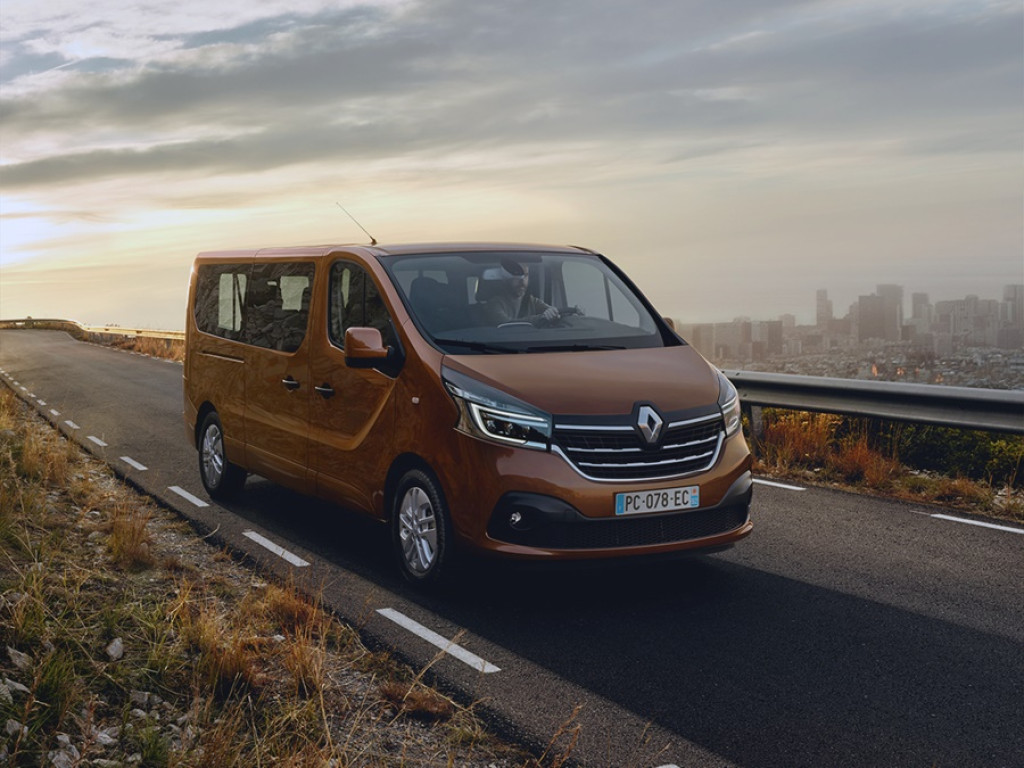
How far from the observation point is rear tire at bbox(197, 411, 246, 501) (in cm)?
934

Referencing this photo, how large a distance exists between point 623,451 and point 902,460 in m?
5.35

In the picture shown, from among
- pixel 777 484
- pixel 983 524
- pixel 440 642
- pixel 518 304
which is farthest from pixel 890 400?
pixel 440 642

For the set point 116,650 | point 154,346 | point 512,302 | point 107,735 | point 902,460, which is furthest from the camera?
point 154,346

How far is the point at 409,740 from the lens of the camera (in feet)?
14.8

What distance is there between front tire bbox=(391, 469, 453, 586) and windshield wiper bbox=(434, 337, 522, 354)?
2.59ft

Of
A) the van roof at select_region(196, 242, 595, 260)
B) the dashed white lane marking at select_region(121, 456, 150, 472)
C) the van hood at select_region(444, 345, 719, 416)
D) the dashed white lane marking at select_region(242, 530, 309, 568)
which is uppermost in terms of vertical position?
the van roof at select_region(196, 242, 595, 260)

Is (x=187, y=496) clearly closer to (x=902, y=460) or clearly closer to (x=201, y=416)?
(x=201, y=416)

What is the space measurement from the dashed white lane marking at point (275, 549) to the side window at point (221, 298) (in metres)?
1.71

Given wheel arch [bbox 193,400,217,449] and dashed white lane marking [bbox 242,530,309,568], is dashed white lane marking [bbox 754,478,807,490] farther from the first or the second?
wheel arch [bbox 193,400,217,449]

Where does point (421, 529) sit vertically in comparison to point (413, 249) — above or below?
below

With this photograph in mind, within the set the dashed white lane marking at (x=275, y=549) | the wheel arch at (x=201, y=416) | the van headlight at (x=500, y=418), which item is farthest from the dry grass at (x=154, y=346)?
the van headlight at (x=500, y=418)

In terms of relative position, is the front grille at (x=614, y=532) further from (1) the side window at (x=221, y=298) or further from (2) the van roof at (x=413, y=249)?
(1) the side window at (x=221, y=298)

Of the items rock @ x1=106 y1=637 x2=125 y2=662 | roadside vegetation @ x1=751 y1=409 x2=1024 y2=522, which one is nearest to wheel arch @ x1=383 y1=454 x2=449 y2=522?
rock @ x1=106 y1=637 x2=125 y2=662

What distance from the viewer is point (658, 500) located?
597 centimetres
